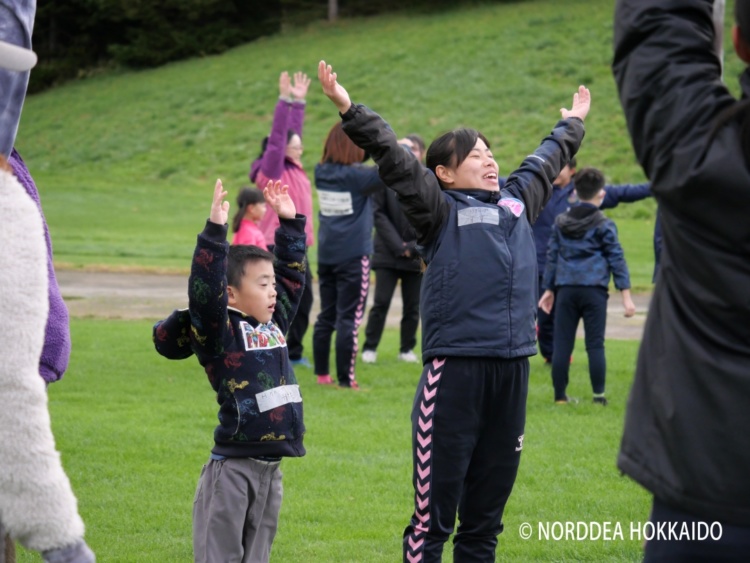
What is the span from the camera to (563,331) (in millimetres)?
9172

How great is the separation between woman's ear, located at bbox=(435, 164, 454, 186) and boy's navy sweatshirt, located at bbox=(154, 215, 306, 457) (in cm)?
100

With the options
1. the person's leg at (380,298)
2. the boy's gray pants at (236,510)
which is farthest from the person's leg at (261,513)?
the person's leg at (380,298)

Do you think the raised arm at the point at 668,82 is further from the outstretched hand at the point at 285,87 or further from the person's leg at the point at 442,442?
the outstretched hand at the point at 285,87

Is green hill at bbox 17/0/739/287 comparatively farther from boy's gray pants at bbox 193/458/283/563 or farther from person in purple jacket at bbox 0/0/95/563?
person in purple jacket at bbox 0/0/95/563

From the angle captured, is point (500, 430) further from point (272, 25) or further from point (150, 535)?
point (272, 25)

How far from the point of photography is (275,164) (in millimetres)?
9922

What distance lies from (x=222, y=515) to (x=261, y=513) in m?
0.21

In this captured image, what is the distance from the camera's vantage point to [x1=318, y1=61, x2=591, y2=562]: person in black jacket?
4.47m

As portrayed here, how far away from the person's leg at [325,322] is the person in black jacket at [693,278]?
7.49m

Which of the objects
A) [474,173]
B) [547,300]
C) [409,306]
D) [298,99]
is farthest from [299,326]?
[474,173]

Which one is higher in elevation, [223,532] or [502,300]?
[502,300]

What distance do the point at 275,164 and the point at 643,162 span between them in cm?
753

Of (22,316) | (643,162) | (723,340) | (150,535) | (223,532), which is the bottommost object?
(150,535)

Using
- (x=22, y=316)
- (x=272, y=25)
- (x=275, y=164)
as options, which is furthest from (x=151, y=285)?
(x=272, y=25)
